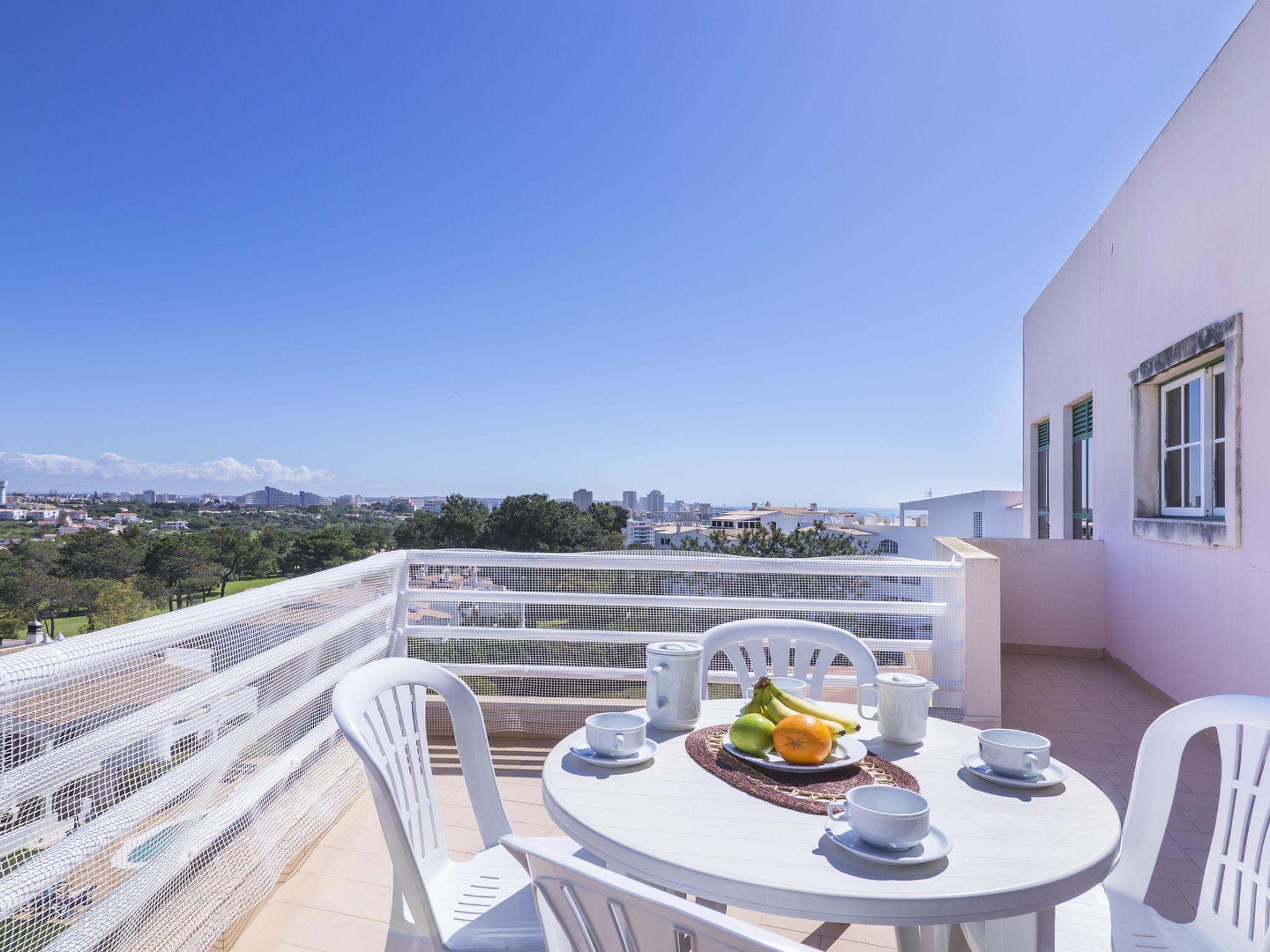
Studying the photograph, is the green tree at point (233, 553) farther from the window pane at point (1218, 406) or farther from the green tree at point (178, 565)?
the window pane at point (1218, 406)

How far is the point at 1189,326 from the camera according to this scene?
3.97m

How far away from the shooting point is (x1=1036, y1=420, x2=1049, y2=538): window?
757 centimetres

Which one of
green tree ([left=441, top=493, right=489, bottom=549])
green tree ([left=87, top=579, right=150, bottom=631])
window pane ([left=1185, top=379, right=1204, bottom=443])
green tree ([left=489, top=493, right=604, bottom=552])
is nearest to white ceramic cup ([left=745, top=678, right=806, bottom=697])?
window pane ([left=1185, top=379, right=1204, bottom=443])

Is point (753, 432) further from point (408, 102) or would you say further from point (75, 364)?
point (75, 364)

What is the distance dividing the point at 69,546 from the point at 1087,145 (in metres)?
19.1

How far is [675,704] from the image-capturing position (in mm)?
1574

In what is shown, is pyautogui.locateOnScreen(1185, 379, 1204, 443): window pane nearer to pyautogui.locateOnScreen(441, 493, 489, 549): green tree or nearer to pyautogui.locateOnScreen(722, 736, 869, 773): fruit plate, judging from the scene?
pyautogui.locateOnScreen(722, 736, 869, 773): fruit plate

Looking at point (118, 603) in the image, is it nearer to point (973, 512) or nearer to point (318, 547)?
point (318, 547)

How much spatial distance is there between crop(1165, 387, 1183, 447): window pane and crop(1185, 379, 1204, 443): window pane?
0.08 m

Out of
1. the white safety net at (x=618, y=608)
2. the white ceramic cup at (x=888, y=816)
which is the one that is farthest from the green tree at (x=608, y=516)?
the white ceramic cup at (x=888, y=816)

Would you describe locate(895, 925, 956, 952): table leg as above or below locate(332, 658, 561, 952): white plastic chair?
below

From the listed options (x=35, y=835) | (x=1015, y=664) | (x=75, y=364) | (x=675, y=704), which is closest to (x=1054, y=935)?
(x=675, y=704)

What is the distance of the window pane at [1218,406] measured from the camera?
3.92 metres

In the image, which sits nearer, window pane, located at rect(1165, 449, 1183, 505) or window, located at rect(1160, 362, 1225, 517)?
window, located at rect(1160, 362, 1225, 517)
